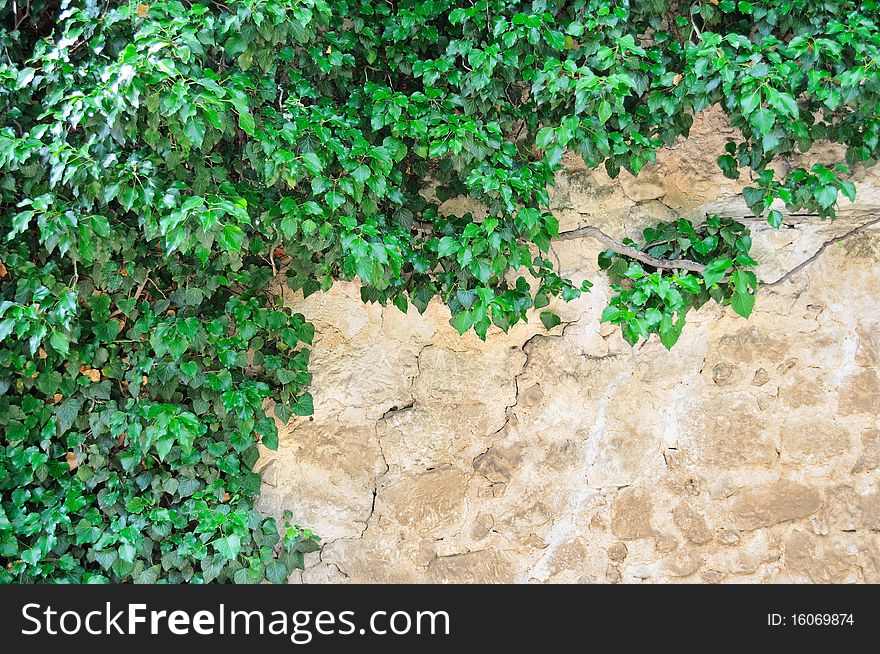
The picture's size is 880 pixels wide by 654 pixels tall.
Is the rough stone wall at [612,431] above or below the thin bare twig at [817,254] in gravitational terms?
below

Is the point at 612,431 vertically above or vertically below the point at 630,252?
below

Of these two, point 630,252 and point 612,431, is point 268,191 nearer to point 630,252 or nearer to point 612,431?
point 630,252

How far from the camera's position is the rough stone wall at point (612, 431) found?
8.32 ft

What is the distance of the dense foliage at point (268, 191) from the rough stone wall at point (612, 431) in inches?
6.4

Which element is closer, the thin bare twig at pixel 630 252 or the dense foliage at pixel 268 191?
the dense foliage at pixel 268 191

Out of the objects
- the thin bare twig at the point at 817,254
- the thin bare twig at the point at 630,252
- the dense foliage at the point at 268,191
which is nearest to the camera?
the dense foliage at the point at 268,191

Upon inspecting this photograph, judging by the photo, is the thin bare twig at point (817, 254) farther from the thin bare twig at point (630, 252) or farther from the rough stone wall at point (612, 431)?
the thin bare twig at point (630, 252)

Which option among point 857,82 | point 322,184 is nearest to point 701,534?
point 857,82

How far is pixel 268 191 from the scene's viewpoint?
7.06 feet

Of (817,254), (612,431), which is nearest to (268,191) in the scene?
(612,431)

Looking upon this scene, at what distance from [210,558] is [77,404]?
0.56m

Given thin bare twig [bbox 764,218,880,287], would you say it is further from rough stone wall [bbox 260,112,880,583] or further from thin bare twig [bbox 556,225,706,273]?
thin bare twig [bbox 556,225,706,273]

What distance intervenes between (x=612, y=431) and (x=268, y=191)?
1.25m

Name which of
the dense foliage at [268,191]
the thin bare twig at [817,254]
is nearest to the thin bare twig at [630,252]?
the dense foliage at [268,191]
